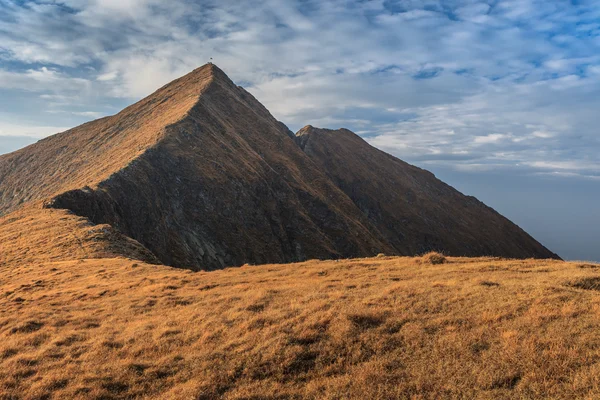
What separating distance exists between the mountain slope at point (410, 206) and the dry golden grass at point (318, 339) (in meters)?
108

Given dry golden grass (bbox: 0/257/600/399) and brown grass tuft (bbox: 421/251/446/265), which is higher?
brown grass tuft (bbox: 421/251/446/265)

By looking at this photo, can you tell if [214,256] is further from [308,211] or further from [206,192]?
[308,211]

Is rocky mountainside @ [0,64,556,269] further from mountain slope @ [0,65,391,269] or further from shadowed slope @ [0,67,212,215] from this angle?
shadowed slope @ [0,67,212,215]

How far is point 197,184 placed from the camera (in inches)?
2886

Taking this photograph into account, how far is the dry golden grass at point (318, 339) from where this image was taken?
1057cm

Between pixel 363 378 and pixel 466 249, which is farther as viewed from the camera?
pixel 466 249

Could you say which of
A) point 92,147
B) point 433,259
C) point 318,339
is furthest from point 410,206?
point 318,339

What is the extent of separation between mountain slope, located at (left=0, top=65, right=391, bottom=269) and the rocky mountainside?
0.94ft

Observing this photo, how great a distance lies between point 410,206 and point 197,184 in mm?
98550

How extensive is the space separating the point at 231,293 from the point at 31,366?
374 inches

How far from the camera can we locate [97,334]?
15.8 meters

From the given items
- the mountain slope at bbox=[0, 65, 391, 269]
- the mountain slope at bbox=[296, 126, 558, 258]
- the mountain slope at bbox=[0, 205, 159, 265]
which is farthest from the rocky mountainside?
the mountain slope at bbox=[0, 205, 159, 265]

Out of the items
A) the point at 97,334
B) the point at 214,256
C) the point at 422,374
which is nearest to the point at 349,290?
the point at 422,374

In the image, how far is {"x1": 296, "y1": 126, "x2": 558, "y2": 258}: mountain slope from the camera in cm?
13425
